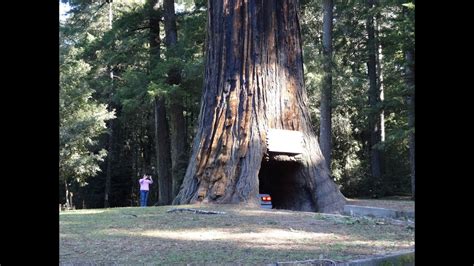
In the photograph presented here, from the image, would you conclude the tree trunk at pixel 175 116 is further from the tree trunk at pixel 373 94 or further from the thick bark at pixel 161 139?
the tree trunk at pixel 373 94

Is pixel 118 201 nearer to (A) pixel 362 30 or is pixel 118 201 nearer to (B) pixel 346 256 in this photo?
(A) pixel 362 30

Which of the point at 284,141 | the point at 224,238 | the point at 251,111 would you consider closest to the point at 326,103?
the point at 284,141

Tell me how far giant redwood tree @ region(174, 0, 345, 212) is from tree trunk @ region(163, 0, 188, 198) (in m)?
10.2

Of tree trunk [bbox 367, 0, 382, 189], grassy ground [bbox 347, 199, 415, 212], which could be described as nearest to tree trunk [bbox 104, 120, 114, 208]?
tree trunk [bbox 367, 0, 382, 189]

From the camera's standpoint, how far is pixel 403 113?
94.2 feet

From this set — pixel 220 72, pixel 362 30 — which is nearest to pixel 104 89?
pixel 362 30

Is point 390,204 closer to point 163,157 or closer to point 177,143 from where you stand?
point 177,143

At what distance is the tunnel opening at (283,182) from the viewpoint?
47.4ft

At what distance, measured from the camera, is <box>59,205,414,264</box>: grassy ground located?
6.09 m

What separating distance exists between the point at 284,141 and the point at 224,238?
651 cm

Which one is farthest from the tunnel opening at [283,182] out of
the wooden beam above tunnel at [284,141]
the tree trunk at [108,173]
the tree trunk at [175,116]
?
the tree trunk at [108,173]

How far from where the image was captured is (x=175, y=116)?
1086 inches
